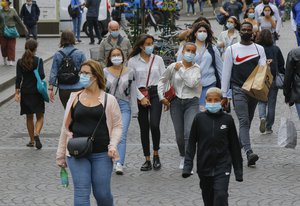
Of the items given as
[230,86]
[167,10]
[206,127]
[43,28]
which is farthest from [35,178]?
[43,28]

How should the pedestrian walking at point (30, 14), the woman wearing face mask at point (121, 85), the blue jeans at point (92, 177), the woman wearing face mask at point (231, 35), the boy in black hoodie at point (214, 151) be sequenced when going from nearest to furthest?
1. the blue jeans at point (92, 177)
2. the boy in black hoodie at point (214, 151)
3. the woman wearing face mask at point (121, 85)
4. the woman wearing face mask at point (231, 35)
5. the pedestrian walking at point (30, 14)

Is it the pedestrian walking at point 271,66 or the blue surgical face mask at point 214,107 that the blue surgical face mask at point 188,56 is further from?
the blue surgical face mask at point 214,107

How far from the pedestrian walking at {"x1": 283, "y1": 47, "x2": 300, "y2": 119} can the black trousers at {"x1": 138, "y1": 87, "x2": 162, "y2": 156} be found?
1545 mm

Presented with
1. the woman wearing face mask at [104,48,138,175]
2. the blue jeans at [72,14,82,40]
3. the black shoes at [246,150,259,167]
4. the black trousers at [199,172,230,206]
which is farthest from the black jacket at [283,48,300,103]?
the blue jeans at [72,14,82,40]

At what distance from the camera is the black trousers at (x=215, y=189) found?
862 cm

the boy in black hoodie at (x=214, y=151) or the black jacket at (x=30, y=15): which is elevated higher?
the boy in black hoodie at (x=214, y=151)

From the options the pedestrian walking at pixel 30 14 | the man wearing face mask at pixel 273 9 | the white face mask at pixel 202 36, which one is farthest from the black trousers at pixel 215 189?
the pedestrian walking at pixel 30 14

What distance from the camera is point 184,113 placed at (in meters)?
12.1

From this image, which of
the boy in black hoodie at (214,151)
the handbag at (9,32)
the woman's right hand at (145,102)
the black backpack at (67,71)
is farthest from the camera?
the handbag at (9,32)

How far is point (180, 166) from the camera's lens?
12.4 m

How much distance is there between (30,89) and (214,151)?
577 cm

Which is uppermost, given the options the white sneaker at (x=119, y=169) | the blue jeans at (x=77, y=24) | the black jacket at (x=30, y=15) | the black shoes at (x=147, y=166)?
the white sneaker at (x=119, y=169)

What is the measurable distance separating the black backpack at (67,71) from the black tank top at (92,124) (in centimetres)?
529

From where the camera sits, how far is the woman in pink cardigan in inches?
331
